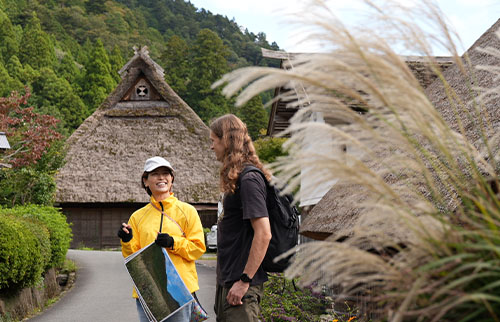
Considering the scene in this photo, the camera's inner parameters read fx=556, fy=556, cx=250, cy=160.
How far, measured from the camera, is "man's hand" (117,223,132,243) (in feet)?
11.2

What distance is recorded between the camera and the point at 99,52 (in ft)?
145

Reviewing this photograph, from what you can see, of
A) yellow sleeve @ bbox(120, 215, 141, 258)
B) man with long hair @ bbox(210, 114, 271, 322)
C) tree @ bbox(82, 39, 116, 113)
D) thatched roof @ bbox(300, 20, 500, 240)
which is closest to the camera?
man with long hair @ bbox(210, 114, 271, 322)

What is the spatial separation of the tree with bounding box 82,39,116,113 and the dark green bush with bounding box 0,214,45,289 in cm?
3443

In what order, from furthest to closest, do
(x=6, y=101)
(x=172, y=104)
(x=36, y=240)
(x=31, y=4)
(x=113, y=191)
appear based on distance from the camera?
(x=31, y=4)
(x=172, y=104)
(x=113, y=191)
(x=6, y=101)
(x=36, y=240)

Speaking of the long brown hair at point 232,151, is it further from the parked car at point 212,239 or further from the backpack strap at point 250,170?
the parked car at point 212,239

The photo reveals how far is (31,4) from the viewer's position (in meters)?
57.8

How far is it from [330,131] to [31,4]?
2479 inches

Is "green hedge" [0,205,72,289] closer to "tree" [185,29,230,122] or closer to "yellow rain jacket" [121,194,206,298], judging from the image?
"yellow rain jacket" [121,194,206,298]

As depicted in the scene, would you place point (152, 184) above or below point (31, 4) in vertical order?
below

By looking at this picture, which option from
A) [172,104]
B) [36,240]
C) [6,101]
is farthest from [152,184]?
[172,104]

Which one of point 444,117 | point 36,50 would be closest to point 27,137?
point 444,117

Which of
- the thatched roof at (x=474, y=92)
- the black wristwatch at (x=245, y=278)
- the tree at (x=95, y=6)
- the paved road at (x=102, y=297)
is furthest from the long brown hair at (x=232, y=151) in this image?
the tree at (x=95, y=6)

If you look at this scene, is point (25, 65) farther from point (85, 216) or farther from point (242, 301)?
point (242, 301)

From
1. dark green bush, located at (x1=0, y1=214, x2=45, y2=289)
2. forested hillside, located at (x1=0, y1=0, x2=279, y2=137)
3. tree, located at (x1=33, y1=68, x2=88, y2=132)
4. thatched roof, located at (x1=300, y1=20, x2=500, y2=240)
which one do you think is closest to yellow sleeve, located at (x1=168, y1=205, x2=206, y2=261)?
thatched roof, located at (x1=300, y1=20, x2=500, y2=240)
